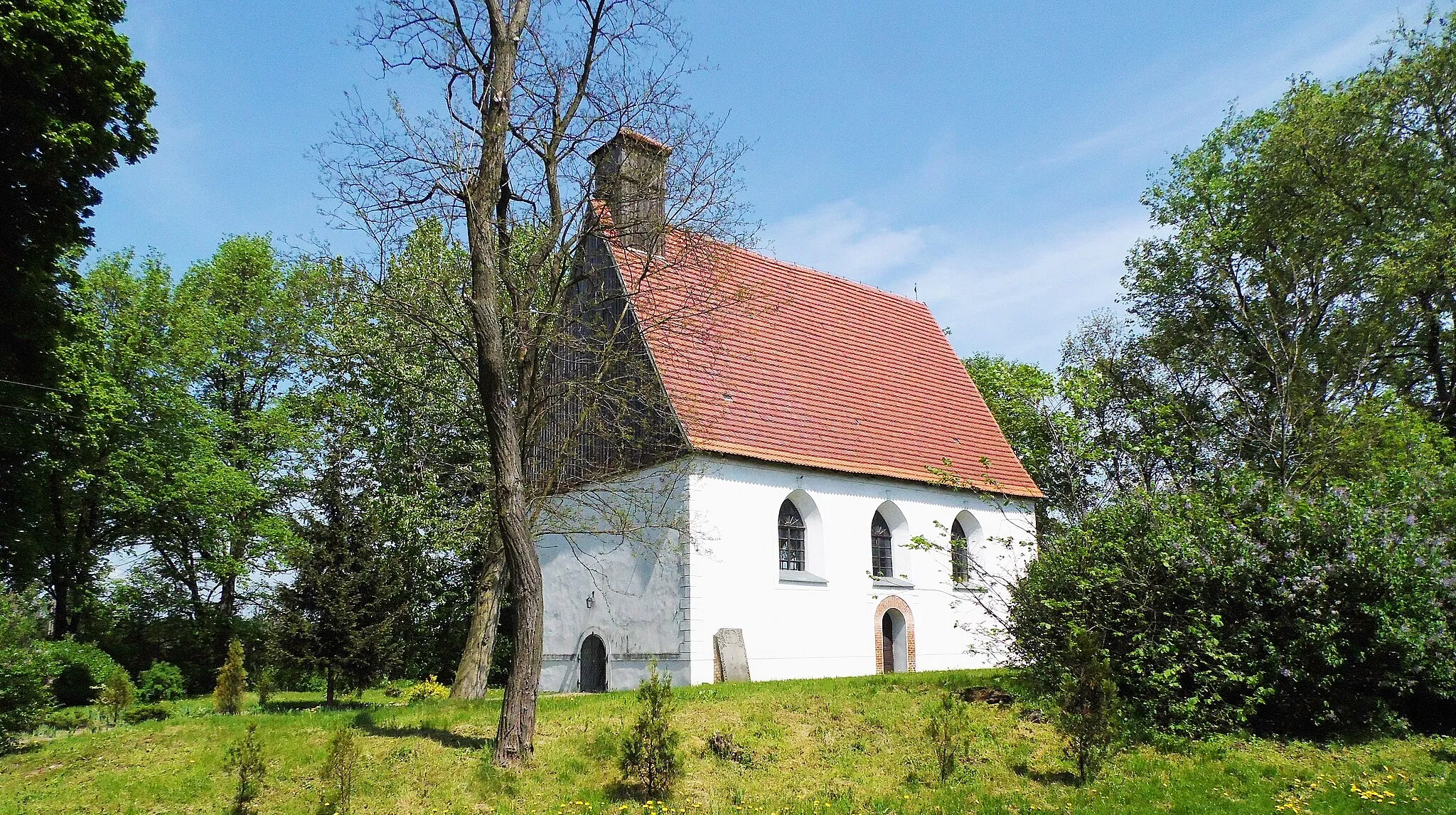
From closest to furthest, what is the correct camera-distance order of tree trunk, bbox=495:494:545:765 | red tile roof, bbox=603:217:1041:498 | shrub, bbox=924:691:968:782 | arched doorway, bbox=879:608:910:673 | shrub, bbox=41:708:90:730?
shrub, bbox=924:691:968:782 → tree trunk, bbox=495:494:545:765 → shrub, bbox=41:708:90:730 → red tile roof, bbox=603:217:1041:498 → arched doorway, bbox=879:608:910:673

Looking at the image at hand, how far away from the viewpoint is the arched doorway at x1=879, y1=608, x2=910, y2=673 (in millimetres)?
20797

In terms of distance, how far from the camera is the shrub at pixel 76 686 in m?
20.3

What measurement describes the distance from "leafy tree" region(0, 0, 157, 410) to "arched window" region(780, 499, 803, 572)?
12778 mm

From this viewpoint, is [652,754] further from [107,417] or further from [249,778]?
[107,417]

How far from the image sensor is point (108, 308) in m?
25.8

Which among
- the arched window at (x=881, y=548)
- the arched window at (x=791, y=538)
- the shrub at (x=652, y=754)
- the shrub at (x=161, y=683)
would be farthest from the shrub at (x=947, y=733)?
the shrub at (x=161, y=683)

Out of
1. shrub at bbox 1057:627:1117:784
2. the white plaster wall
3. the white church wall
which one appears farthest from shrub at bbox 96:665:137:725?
shrub at bbox 1057:627:1117:784

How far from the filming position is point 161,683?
74.7 feet

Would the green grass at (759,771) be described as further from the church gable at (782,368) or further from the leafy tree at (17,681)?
the church gable at (782,368)

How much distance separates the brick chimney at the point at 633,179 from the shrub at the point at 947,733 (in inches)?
267

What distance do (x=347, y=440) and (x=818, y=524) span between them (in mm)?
14429

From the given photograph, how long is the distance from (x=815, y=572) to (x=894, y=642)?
2978mm

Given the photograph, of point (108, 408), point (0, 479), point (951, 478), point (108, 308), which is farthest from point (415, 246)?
point (108, 308)

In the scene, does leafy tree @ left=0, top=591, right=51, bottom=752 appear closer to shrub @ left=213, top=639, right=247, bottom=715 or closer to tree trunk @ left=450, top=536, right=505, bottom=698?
shrub @ left=213, top=639, right=247, bottom=715
